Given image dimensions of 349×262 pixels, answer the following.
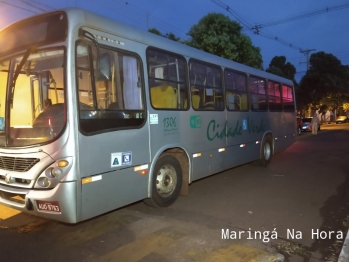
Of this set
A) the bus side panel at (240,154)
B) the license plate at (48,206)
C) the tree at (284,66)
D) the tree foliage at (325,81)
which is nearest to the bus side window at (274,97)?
the bus side panel at (240,154)

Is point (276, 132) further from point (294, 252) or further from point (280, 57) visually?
point (280, 57)

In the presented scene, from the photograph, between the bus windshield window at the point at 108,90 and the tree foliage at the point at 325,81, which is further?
the tree foliage at the point at 325,81

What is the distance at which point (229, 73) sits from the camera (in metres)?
7.87

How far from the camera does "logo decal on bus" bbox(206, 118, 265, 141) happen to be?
6.94 m

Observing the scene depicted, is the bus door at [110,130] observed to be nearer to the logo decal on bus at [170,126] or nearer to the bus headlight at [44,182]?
the bus headlight at [44,182]

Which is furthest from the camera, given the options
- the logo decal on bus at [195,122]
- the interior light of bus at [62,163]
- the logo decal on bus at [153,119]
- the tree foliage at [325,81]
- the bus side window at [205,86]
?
the tree foliage at [325,81]

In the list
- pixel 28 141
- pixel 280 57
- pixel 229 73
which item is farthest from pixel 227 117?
pixel 280 57

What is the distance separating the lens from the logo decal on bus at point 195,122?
629 cm

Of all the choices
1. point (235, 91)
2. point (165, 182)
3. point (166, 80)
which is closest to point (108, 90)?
point (166, 80)

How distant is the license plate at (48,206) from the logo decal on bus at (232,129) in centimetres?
363

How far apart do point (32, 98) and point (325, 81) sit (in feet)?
123

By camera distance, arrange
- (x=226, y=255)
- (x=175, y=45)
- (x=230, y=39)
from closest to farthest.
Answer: (x=226, y=255), (x=175, y=45), (x=230, y=39)

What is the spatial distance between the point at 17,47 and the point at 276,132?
840cm

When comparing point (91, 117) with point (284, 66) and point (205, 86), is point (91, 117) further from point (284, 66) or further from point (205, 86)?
point (284, 66)
